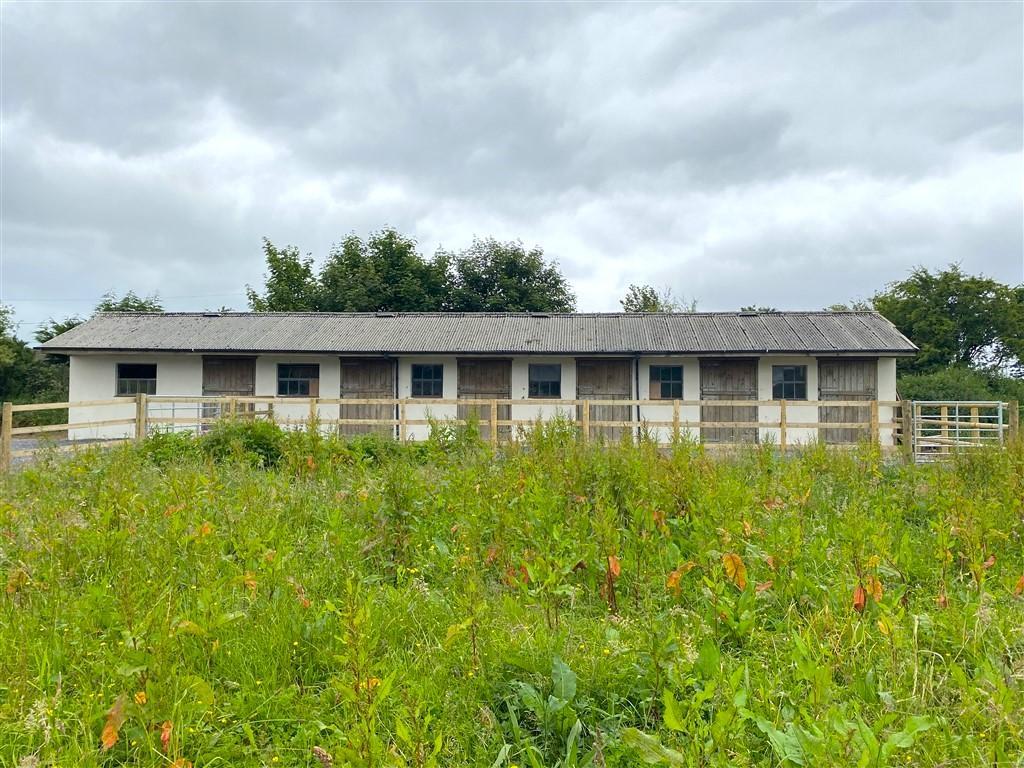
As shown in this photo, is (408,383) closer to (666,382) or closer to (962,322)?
(666,382)

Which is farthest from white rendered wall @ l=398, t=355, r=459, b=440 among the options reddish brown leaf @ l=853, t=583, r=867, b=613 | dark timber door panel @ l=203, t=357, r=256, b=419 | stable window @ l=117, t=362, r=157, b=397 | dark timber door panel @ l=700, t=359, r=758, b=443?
reddish brown leaf @ l=853, t=583, r=867, b=613

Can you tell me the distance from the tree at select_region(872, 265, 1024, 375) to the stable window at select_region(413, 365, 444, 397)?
24.1m

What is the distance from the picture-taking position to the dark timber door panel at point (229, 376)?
1906cm

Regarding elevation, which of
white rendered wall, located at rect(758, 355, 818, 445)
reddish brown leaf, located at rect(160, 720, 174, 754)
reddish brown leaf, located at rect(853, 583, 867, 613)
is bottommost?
reddish brown leaf, located at rect(160, 720, 174, 754)

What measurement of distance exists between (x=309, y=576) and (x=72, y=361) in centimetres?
2031

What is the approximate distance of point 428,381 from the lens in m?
18.9

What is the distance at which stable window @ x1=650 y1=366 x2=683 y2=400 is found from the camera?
1800cm

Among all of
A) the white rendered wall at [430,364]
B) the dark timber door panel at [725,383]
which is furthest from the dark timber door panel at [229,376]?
the dark timber door panel at [725,383]

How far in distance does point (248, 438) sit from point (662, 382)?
11949mm

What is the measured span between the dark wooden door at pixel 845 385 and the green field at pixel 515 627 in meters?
12.8

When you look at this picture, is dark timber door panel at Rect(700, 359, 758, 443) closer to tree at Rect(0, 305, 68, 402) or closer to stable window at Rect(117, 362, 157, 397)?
stable window at Rect(117, 362, 157, 397)

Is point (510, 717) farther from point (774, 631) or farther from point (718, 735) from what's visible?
point (774, 631)

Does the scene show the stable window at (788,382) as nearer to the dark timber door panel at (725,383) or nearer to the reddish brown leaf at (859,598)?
the dark timber door panel at (725,383)

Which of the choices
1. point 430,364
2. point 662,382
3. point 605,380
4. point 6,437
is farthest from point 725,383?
point 6,437
